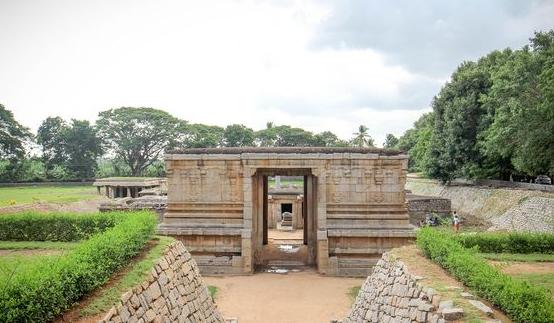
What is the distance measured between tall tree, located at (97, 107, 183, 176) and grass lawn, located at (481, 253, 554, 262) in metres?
45.0

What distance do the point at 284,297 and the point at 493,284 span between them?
7.83m

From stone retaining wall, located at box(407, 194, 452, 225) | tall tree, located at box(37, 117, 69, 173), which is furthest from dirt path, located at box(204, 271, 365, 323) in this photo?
tall tree, located at box(37, 117, 69, 173)

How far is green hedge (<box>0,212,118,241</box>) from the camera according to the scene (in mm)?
13567

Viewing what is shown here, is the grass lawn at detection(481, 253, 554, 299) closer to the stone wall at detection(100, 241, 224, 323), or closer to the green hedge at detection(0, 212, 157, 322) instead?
the stone wall at detection(100, 241, 224, 323)

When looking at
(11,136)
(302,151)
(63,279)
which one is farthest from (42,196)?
(63,279)

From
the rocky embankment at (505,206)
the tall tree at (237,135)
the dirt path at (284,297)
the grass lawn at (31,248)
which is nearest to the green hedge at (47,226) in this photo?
the grass lawn at (31,248)

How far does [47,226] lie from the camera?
45.7 feet

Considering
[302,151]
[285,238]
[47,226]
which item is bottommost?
[285,238]

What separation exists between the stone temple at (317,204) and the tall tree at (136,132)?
118 feet

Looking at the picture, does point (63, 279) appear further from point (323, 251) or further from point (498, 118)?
point (498, 118)

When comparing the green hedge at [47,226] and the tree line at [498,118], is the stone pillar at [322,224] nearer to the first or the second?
the green hedge at [47,226]

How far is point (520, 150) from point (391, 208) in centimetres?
1071

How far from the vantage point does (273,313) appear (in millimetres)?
12164

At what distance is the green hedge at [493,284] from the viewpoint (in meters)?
5.88
